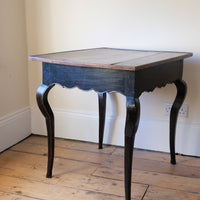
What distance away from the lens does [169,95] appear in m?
2.04

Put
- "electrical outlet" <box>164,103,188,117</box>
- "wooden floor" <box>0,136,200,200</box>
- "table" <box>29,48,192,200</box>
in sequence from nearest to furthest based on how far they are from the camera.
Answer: "table" <box>29,48,192,200</box>, "wooden floor" <box>0,136,200,200</box>, "electrical outlet" <box>164,103,188,117</box>

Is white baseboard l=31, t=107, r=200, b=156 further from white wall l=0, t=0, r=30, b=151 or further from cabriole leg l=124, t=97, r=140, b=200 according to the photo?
cabriole leg l=124, t=97, r=140, b=200

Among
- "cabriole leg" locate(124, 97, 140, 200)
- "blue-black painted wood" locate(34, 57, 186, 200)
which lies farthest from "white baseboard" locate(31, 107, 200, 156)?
"cabriole leg" locate(124, 97, 140, 200)

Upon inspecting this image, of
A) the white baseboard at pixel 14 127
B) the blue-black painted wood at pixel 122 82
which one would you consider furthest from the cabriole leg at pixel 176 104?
the white baseboard at pixel 14 127

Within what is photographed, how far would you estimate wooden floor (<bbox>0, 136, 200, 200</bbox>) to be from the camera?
1607 millimetres

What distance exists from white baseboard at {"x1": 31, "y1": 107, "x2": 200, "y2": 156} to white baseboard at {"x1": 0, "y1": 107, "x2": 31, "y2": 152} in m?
0.07

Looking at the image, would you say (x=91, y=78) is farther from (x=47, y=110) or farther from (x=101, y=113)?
(x=101, y=113)

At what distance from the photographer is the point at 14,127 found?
2.24 metres

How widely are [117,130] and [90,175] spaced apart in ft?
1.63

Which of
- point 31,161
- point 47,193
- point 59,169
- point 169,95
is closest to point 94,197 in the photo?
point 47,193

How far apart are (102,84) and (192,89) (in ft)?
2.65

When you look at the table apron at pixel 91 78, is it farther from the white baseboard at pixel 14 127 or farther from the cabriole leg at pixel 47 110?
the white baseboard at pixel 14 127

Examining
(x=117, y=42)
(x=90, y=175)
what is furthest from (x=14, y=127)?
(x=117, y=42)

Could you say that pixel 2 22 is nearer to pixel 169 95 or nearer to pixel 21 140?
pixel 21 140
